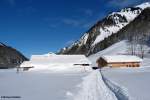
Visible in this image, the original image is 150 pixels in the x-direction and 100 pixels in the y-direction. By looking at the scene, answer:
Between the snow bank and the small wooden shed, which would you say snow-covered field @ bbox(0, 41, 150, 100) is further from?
the small wooden shed

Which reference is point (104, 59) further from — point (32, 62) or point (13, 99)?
point (13, 99)

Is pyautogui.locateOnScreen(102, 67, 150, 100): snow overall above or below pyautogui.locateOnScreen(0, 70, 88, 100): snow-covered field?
above

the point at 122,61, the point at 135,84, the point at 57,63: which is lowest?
the point at 135,84

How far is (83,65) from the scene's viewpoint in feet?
339

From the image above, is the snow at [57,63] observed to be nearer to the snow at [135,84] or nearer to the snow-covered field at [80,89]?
the snow at [135,84]

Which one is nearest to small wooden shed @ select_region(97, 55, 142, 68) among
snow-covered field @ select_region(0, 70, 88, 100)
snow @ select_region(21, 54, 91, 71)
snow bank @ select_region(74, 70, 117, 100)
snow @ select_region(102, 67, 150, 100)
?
snow @ select_region(21, 54, 91, 71)

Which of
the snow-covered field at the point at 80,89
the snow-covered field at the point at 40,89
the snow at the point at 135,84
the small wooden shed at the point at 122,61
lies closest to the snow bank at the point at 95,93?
the snow-covered field at the point at 80,89

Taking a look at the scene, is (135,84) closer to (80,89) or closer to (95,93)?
(80,89)

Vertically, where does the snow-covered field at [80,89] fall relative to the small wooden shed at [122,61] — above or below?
below

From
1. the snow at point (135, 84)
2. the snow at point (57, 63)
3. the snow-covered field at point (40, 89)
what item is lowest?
the snow-covered field at point (40, 89)

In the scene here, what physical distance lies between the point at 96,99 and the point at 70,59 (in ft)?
301

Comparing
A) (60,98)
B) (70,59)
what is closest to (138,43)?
(70,59)

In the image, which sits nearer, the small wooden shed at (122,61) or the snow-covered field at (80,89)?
the snow-covered field at (80,89)

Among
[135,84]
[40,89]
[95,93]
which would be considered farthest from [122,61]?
[95,93]
